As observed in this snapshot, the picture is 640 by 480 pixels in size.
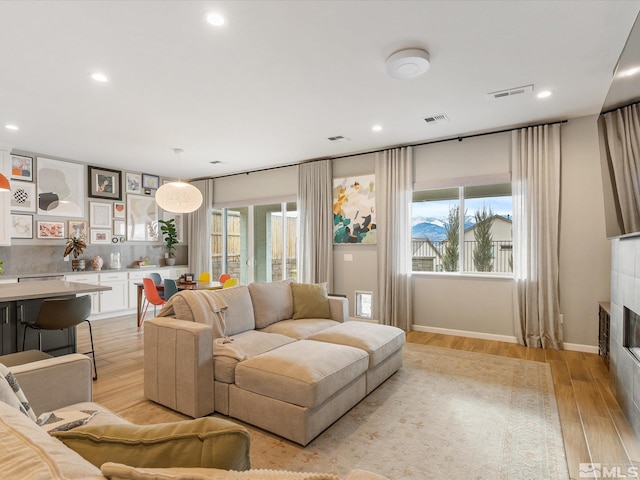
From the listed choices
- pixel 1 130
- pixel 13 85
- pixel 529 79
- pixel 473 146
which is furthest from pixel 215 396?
pixel 1 130

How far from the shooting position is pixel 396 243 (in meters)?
5.03

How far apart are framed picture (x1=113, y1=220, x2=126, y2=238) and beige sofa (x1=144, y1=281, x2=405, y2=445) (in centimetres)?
444

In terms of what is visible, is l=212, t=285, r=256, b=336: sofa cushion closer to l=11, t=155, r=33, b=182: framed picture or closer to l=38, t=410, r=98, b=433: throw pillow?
l=38, t=410, r=98, b=433: throw pillow

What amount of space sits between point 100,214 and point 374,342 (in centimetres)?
569

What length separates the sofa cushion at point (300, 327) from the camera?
3.14 metres

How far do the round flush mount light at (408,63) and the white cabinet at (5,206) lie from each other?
5505 mm

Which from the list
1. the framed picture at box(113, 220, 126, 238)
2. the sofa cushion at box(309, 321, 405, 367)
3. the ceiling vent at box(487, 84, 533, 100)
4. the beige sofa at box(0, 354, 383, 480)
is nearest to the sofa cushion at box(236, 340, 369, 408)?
the sofa cushion at box(309, 321, 405, 367)

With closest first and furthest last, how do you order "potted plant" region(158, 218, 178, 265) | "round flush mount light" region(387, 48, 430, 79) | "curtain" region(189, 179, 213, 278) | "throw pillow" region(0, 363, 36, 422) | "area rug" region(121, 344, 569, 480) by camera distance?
1. "throw pillow" region(0, 363, 36, 422)
2. "area rug" region(121, 344, 569, 480)
3. "round flush mount light" region(387, 48, 430, 79)
4. "potted plant" region(158, 218, 178, 265)
5. "curtain" region(189, 179, 213, 278)

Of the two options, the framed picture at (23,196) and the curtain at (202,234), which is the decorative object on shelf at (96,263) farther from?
the curtain at (202,234)

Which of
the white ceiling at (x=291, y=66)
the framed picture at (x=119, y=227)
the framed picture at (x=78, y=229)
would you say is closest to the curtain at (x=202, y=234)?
the framed picture at (x=119, y=227)

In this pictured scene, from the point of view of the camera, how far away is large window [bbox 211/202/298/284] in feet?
21.6

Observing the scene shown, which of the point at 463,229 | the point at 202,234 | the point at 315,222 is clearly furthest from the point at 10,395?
the point at 202,234

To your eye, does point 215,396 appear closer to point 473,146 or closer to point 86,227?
point 473,146

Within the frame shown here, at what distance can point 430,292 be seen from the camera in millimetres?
4910
